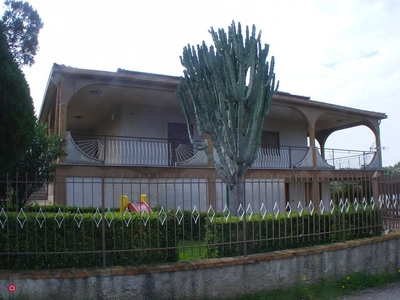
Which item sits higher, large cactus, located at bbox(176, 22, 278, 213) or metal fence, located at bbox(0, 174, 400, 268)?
large cactus, located at bbox(176, 22, 278, 213)

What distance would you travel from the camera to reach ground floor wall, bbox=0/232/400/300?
5.36 m

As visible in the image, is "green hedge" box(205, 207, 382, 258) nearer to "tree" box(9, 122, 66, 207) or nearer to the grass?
the grass

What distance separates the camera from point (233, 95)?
28.5 ft

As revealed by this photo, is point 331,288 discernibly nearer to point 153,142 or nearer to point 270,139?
point 153,142

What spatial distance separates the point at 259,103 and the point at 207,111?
1.20 meters

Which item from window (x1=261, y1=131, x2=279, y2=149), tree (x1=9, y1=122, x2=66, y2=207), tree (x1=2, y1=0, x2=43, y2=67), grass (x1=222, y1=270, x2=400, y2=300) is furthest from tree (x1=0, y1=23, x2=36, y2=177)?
window (x1=261, y1=131, x2=279, y2=149)

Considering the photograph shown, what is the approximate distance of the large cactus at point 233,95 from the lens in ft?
28.6

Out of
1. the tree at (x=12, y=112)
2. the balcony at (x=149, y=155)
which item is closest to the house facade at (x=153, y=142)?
the balcony at (x=149, y=155)

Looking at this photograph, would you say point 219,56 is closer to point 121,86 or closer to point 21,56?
point 121,86

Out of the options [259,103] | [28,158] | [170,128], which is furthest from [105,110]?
[259,103]

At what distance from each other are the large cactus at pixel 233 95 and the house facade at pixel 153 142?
1.78m

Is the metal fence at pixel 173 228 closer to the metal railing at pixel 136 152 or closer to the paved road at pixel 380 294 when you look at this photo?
the paved road at pixel 380 294

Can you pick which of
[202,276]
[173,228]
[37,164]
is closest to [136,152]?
[37,164]

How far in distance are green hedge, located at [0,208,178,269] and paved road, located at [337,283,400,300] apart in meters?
3.07
